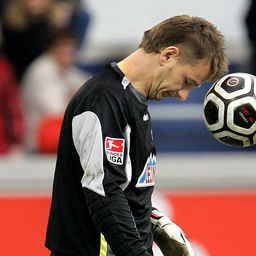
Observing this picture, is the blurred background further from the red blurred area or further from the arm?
the arm

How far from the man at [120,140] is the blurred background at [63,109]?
218 cm

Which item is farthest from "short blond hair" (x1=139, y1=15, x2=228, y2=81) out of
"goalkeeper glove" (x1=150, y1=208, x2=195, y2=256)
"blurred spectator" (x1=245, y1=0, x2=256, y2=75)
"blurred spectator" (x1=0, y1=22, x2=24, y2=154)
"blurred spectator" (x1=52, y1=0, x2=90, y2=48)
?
"blurred spectator" (x1=245, y1=0, x2=256, y2=75)

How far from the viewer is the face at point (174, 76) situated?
3.76 m

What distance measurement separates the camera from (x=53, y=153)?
→ 6602mm

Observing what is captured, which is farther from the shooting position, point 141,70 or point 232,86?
point 232,86

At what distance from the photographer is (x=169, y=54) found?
3740 millimetres

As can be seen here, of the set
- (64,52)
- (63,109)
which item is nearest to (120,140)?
(63,109)

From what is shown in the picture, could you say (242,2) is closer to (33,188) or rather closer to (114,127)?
(33,188)

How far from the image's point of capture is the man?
3.61 metres

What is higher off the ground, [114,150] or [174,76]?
[174,76]

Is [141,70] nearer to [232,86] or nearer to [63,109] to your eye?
[232,86]

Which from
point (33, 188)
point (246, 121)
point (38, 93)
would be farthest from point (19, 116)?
point (246, 121)

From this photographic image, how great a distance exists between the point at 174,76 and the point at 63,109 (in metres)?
3.54

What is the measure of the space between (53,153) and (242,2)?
7.48 ft
